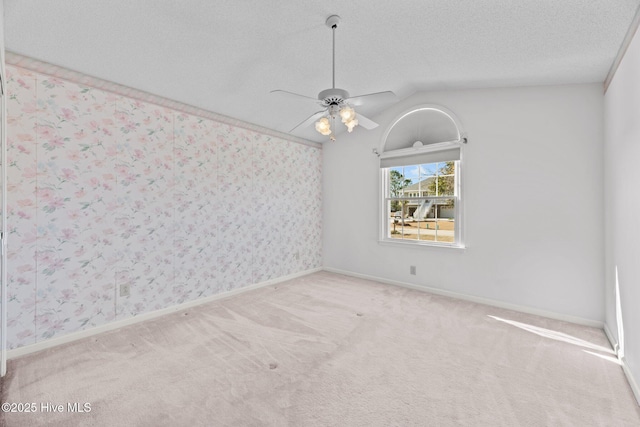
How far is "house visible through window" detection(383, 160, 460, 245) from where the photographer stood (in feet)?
12.4

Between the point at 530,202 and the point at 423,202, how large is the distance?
1.28 meters

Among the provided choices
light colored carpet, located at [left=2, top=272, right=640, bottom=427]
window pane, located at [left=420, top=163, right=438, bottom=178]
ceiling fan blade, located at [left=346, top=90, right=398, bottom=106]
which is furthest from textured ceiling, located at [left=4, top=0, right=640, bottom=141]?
light colored carpet, located at [left=2, top=272, right=640, bottom=427]

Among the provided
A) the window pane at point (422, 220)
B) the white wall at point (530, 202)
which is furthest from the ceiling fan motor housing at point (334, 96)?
the window pane at point (422, 220)

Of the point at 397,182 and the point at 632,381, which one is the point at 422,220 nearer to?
the point at 397,182

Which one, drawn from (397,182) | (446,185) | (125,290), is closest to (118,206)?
(125,290)

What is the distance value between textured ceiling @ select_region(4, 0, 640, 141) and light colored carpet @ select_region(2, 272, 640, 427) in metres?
2.51

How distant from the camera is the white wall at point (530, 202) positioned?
281 centimetres

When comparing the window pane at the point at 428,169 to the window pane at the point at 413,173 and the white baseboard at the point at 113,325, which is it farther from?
the white baseboard at the point at 113,325

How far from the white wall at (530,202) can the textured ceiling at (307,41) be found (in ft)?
1.09

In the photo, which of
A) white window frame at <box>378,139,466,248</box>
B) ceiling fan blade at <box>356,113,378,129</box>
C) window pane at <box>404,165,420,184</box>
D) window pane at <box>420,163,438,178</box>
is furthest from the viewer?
→ window pane at <box>404,165,420,184</box>

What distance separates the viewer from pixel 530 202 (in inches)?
122

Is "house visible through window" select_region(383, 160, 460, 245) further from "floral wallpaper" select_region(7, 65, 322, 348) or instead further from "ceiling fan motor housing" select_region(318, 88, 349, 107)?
"ceiling fan motor housing" select_region(318, 88, 349, 107)

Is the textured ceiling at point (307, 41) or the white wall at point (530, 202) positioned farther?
the white wall at point (530, 202)

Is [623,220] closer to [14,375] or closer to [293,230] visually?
[293,230]
